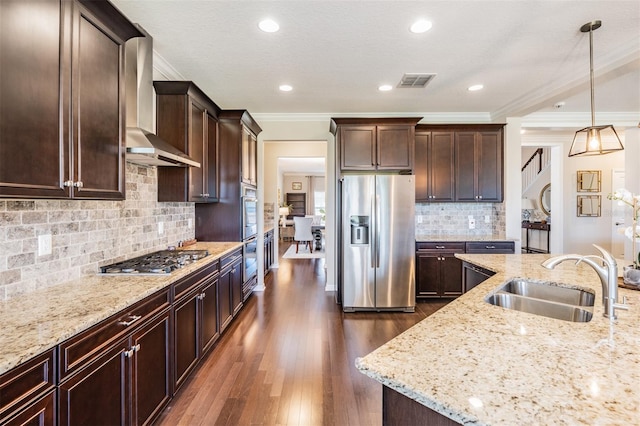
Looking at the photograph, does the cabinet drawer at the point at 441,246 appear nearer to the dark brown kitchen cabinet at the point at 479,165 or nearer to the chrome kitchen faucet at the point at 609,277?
the dark brown kitchen cabinet at the point at 479,165

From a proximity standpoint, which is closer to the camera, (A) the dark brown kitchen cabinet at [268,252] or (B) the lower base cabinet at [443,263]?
(B) the lower base cabinet at [443,263]

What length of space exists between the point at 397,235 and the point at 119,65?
313cm

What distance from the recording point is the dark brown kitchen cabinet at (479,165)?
446cm

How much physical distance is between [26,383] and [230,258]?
229cm

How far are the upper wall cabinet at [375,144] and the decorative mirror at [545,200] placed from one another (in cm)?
596

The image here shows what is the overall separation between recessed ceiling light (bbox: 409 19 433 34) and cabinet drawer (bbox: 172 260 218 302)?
247 centimetres

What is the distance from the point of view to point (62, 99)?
1422 millimetres

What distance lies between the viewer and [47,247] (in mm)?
1730

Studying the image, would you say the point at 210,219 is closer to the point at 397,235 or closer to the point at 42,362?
the point at 397,235

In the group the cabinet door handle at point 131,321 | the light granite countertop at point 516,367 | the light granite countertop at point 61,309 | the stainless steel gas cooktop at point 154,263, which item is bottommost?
the cabinet door handle at point 131,321

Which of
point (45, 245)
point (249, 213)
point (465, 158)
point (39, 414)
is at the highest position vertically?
point (465, 158)

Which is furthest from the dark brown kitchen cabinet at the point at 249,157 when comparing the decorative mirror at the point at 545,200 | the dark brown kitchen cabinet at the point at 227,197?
the decorative mirror at the point at 545,200

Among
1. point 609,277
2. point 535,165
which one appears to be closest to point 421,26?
point 609,277

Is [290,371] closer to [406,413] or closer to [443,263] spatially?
[406,413]
